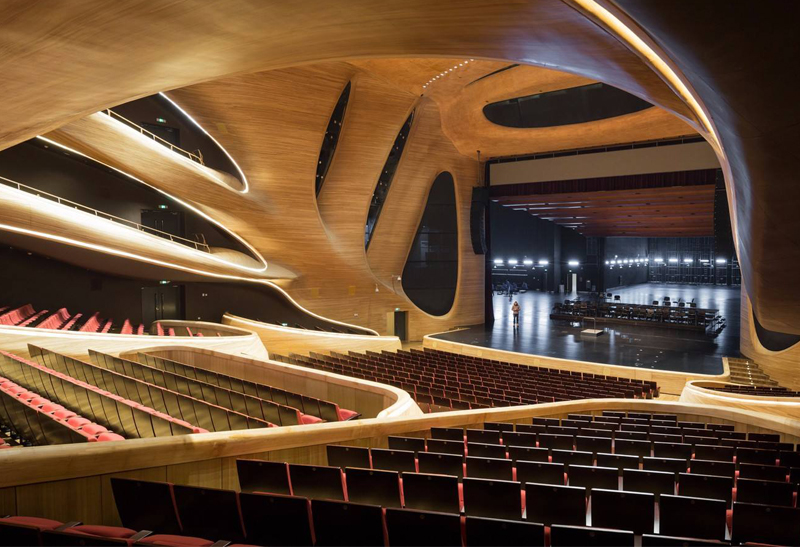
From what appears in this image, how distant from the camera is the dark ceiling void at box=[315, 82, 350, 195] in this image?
57.9ft

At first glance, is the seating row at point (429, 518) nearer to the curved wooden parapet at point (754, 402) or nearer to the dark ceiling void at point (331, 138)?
the curved wooden parapet at point (754, 402)

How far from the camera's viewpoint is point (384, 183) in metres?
21.7

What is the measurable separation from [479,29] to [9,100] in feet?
15.1

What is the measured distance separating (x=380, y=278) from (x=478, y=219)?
527cm

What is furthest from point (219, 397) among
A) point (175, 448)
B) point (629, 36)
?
point (629, 36)

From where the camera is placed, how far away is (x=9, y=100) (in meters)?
5.18

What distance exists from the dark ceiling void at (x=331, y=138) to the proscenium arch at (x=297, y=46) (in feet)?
39.5

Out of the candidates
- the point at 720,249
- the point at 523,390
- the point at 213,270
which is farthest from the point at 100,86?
the point at 720,249

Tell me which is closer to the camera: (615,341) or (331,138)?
(331,138)

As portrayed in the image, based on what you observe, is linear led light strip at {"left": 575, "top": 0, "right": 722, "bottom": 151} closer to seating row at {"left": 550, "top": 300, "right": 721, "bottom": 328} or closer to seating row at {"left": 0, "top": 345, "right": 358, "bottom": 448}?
seating row at {"left": 0, "top": 345, "right": 358, "bottom": 448}

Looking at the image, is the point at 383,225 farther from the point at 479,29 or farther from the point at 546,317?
the point at 479,29

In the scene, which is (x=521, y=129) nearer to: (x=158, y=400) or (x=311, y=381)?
(x=311, y=381)

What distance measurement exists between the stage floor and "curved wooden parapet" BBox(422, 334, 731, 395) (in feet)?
1.70

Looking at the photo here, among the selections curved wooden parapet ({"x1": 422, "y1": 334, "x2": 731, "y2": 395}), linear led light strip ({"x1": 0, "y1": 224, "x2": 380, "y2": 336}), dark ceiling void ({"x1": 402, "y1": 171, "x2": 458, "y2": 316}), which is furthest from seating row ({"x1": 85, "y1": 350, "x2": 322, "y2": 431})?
dark ceiling void ({"x1": 402, "y1": 171, "x2": 458, "y2": 316})
